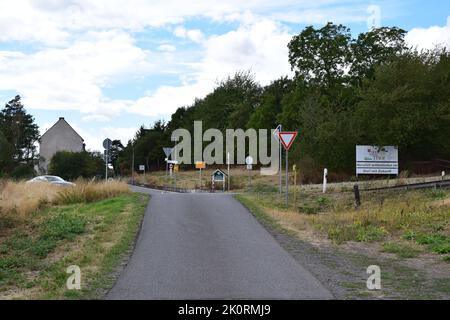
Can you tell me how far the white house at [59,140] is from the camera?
9450 centimetres

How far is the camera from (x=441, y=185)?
25.4m

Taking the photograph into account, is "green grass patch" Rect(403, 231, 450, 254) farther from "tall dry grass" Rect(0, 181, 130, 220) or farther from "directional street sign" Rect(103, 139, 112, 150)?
"directional street sign" Rect(103, 139, 112, 150)

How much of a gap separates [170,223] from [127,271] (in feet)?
22.5

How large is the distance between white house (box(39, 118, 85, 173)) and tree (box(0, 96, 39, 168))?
14.0 feet

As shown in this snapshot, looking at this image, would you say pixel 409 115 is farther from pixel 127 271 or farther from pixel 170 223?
pixel 127 271

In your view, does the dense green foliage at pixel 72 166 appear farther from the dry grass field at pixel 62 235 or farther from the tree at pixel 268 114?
the dry grass field at pixel 62 235

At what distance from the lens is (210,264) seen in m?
11.3

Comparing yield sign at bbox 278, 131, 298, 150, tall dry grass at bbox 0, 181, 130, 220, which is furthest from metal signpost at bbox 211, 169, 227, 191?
yield sign at bbox 278, 131, 298, 150

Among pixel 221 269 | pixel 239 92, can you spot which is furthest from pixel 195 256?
pixel 239 92

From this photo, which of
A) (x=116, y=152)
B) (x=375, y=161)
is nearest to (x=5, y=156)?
(x=375, y=161)

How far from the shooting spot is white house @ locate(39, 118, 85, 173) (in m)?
94.5

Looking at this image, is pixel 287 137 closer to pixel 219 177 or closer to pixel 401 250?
pixel 401 250

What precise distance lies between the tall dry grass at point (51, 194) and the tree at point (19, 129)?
57.5m

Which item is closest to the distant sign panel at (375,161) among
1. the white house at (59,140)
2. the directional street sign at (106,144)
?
the directional street sign at (106,144)
